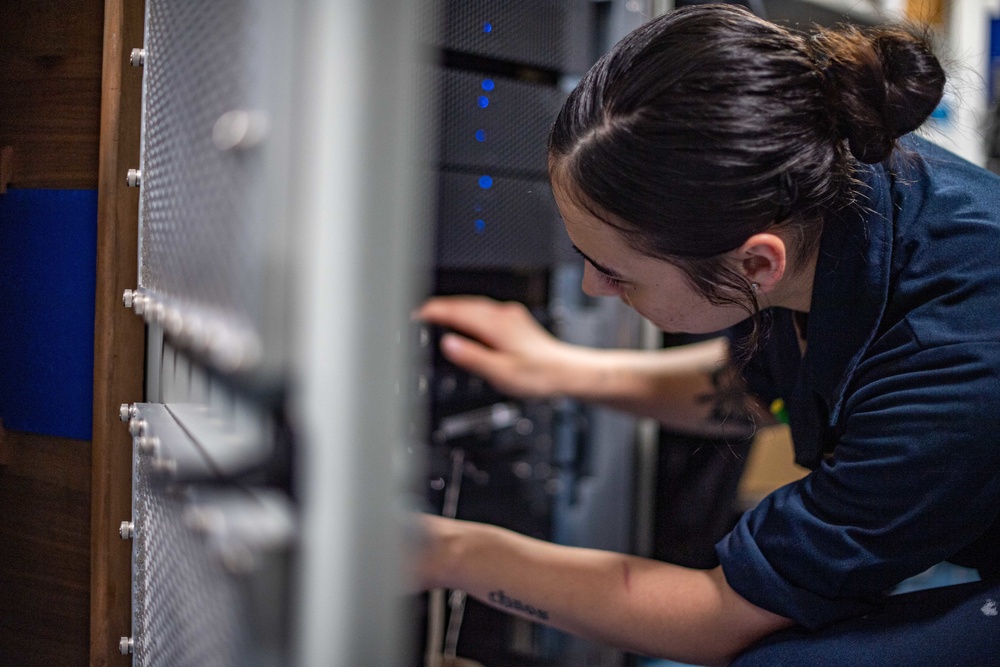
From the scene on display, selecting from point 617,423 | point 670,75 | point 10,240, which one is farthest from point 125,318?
point 617,423

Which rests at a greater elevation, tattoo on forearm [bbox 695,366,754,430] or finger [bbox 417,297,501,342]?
finger [bbox 417,297,501,342]

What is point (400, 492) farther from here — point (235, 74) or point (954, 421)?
point (954, 421)

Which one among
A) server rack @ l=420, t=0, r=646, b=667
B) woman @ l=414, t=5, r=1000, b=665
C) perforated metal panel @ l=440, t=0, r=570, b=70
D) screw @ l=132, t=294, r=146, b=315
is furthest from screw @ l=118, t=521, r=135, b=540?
perforated metal panel @ l=440, t=0, r=570, b=70

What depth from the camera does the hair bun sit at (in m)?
0.71

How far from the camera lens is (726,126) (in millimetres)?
655

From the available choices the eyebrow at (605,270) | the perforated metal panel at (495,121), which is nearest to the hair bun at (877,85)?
the eyebrow at (605,270)

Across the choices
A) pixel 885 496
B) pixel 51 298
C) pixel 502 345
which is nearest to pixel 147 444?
pixel 51 298

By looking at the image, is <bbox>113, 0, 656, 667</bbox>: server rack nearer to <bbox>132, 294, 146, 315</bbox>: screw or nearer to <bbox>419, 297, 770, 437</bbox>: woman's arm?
<bbox>132, 294, 146, 315</bbox>: screw

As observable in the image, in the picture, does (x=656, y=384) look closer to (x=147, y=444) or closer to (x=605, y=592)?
(x=605, y=592)

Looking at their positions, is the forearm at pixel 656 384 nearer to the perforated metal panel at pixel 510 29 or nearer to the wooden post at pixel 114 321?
the perforated metal panel at pixel 510 29

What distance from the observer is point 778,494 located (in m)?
0.79

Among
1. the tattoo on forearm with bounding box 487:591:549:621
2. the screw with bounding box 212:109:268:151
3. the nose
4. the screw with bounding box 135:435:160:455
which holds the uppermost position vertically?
the screw with bounding box 212:109:268:151

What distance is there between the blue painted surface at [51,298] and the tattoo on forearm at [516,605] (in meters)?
0.43

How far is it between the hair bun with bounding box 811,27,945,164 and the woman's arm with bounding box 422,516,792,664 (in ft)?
1.41
